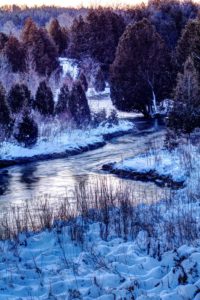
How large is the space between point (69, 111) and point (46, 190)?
43.3ft

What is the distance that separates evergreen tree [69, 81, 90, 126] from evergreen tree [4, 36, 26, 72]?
54.5 ft

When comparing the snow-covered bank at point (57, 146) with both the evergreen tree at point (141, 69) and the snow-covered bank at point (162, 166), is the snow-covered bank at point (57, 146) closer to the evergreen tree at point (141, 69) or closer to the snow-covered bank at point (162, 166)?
the snow-covered bank at point (162, 166)

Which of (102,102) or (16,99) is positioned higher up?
(16,99)

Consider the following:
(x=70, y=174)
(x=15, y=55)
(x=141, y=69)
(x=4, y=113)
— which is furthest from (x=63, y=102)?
(x=15, y=55)

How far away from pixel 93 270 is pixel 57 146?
18.2 m

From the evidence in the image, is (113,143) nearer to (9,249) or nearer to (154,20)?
(9,249)

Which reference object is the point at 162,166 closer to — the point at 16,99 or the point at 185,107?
the point at 185,107

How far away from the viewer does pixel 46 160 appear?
2359cm

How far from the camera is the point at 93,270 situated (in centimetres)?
705

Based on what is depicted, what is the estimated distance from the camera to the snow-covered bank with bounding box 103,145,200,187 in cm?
1694

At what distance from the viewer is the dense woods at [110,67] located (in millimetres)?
24141

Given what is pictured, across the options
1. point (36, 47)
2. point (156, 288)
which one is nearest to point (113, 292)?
point (156, 288)

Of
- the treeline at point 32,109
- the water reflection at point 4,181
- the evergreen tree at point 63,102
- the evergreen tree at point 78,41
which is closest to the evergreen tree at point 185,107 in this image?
the treeline at point 32,109

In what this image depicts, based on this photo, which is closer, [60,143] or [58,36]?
[60,143]
